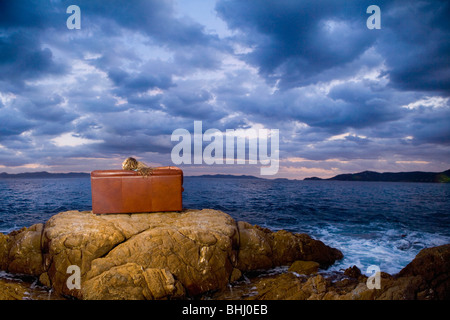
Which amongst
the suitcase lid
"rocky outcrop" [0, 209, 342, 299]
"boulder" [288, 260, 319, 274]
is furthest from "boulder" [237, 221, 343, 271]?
the suitcase lid

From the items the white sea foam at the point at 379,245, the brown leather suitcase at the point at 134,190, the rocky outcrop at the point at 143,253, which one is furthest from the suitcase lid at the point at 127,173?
the white sea foam at the point at 379,245

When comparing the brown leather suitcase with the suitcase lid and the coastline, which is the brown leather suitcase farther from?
the coastline

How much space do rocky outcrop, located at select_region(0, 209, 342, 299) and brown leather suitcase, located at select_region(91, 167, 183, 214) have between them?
28cm

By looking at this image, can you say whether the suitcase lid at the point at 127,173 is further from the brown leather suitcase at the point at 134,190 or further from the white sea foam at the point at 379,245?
the white sea foam at the point at 379,245

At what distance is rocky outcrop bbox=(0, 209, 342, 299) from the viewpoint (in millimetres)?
5219

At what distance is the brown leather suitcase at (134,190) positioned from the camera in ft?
24.5

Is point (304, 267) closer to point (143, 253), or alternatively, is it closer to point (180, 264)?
point (180, 264)

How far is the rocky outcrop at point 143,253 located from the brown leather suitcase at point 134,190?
0.28 m

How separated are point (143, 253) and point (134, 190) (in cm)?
243

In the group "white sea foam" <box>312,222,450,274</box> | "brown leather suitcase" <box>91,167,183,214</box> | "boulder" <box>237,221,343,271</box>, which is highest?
"brown leather suitcase" <box>91,167,183,214</box>

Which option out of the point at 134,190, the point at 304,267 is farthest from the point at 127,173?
the point at 304,267

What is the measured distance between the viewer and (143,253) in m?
5.82
